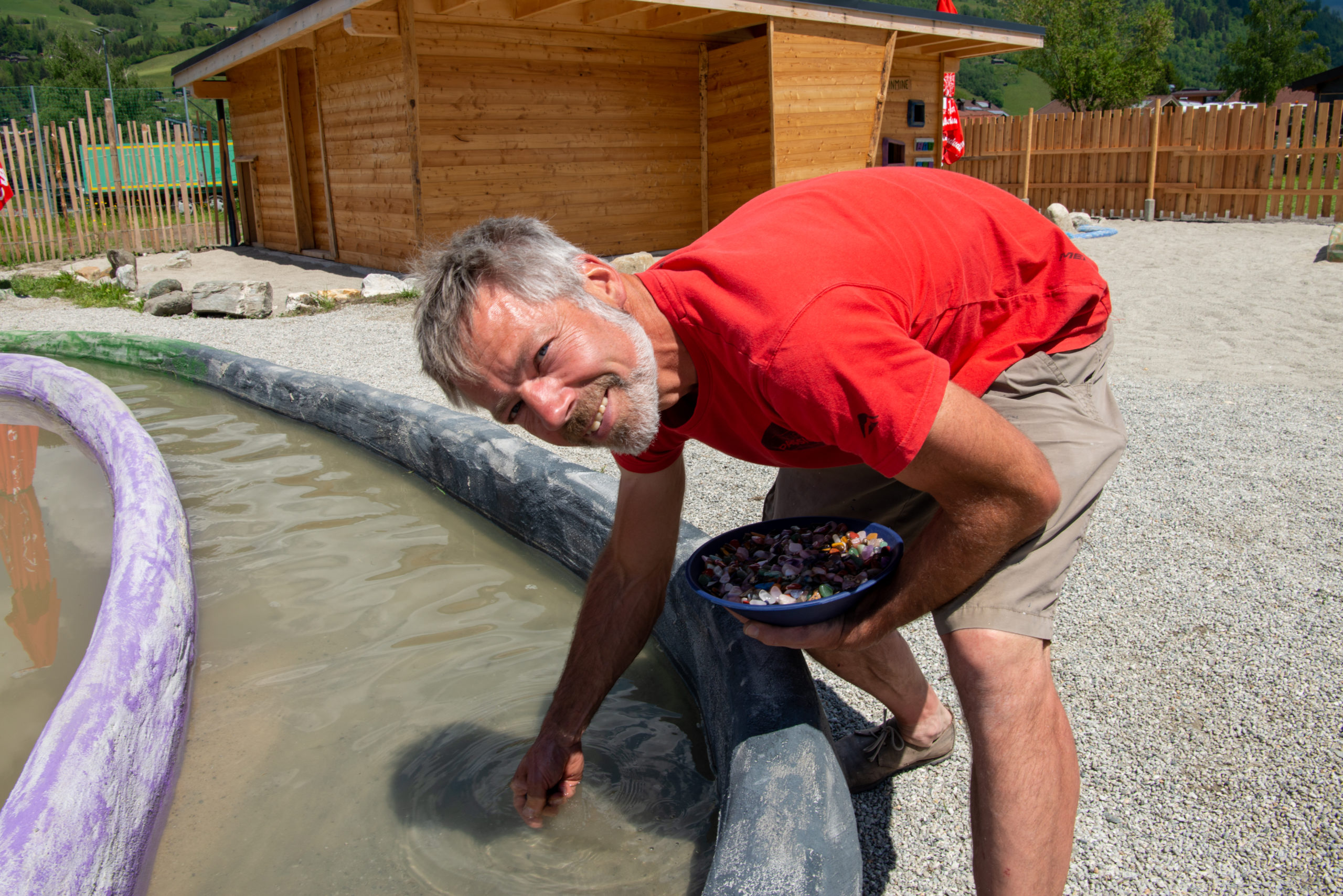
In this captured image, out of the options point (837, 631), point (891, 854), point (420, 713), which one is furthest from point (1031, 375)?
point (420, 713)

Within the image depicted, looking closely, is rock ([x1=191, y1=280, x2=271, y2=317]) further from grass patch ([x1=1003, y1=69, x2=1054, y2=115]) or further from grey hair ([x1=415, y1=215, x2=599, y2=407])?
grass patch ([x1=1003, y1=69, x2=1054, y2=115])

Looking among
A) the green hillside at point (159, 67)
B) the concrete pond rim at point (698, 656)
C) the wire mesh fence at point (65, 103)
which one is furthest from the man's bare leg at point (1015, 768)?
the green hillside at point (159, 67)

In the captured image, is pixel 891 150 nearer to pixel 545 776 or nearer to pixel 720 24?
pixel 720 24

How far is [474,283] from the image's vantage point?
161 centimetres

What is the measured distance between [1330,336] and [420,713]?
263 inches

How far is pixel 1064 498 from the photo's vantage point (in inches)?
62.7

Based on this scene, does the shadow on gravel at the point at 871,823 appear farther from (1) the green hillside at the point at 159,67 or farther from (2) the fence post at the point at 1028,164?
(1) the green hillside at the point at 159,67

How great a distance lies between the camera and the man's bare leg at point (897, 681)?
6.48 feet

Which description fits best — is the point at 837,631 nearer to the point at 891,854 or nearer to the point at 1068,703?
the point at 891,854

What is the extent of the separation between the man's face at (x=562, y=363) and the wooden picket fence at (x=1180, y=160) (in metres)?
15.5

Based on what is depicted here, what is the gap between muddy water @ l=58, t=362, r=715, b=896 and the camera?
1982 mm

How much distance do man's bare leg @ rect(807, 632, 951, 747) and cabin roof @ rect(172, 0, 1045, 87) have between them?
28.9 feet

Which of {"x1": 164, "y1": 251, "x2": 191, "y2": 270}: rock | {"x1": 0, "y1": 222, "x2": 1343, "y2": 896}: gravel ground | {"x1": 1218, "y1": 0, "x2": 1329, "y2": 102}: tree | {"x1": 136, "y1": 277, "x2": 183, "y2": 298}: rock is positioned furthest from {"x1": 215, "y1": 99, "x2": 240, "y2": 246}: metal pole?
{"x1": 1218, "y1": 0, "x2": 1329, "y2": 102}: tree

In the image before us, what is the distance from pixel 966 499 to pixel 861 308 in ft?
1.13
